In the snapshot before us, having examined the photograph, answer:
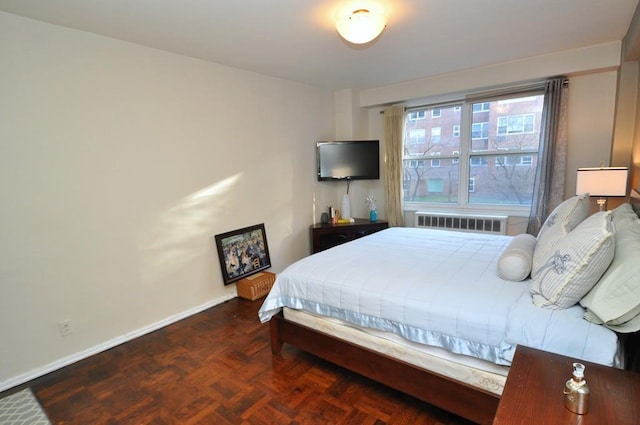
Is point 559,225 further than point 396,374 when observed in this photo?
Yes

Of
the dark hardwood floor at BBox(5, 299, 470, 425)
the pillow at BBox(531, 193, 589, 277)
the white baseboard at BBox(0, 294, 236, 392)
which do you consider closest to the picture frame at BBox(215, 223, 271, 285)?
the white baseboard at BBox(0, 294, 236, 392)

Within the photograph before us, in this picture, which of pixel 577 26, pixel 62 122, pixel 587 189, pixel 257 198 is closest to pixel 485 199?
pixel 587 189

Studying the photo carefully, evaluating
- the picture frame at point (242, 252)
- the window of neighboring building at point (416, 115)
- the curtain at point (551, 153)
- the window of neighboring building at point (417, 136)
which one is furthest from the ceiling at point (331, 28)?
the picture frame at point (242, 252)

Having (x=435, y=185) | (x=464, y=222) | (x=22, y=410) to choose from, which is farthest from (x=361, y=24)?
(x=22, y=410)

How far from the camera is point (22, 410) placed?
1.96 m

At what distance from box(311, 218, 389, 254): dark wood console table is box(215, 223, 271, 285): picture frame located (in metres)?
0.70

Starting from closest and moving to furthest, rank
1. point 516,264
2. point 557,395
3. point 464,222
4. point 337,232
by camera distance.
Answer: point 557,395 → point 516,264 → point 464,222 → point 337,232

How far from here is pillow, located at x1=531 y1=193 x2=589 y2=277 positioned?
5.67 ft

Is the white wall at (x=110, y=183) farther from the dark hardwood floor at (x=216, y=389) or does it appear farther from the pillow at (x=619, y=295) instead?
the pillow at (x=619, y=295)

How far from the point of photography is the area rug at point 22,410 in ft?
A: 6.12

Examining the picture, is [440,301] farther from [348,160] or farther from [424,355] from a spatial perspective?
[348,160]

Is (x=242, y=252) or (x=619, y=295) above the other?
(x=619, y=295)

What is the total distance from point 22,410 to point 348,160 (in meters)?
3.90

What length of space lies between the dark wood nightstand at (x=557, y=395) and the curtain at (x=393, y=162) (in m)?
3.47
